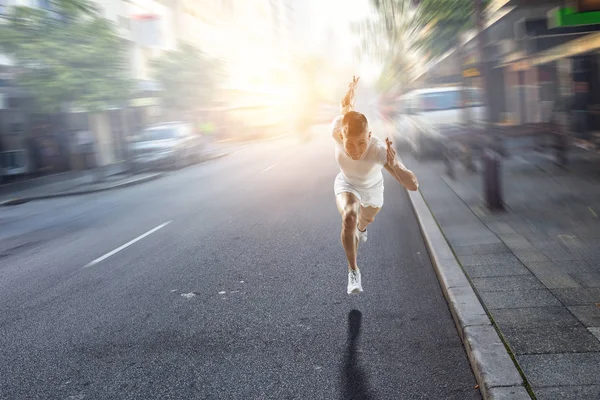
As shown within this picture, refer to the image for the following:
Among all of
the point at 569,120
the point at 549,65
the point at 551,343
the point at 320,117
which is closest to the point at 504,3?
the point at 569,120

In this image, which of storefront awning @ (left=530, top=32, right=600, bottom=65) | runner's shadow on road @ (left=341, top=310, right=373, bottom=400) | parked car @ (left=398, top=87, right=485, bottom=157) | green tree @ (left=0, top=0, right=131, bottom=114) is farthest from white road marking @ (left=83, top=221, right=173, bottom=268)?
storefront awning @ (left=530, top=32, right=600, bottom=65)

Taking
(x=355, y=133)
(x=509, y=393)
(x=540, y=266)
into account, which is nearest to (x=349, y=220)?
(x=355, y=133)

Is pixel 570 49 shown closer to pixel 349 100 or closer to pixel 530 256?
pixel 530 256

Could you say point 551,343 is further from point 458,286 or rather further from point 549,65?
point 549,65

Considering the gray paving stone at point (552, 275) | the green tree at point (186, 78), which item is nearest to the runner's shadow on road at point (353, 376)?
the gray paving stone at point (552, 275)

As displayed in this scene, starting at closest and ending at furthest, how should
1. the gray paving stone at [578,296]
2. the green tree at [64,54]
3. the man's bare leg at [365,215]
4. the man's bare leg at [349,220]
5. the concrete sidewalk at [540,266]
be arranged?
the concrete sidewalk at [540,266] < the gray paving stone at [578,296] < the man's bare leg at [349,220] < the man's bare leg at [365,215] < the green tree at [64,54]

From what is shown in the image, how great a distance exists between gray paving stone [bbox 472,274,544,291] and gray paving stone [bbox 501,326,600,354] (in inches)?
42.2

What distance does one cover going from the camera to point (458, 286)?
564cm

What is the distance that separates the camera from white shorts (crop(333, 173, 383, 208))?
567 cm

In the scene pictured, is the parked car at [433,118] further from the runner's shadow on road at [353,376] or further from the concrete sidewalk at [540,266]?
the runner's shadow on road at [353,376]

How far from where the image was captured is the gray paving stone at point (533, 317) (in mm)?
4531

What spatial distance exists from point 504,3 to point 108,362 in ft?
57.1

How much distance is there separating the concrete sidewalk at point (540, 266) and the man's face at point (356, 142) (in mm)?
1538

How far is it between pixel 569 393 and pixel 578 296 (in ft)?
6.28
